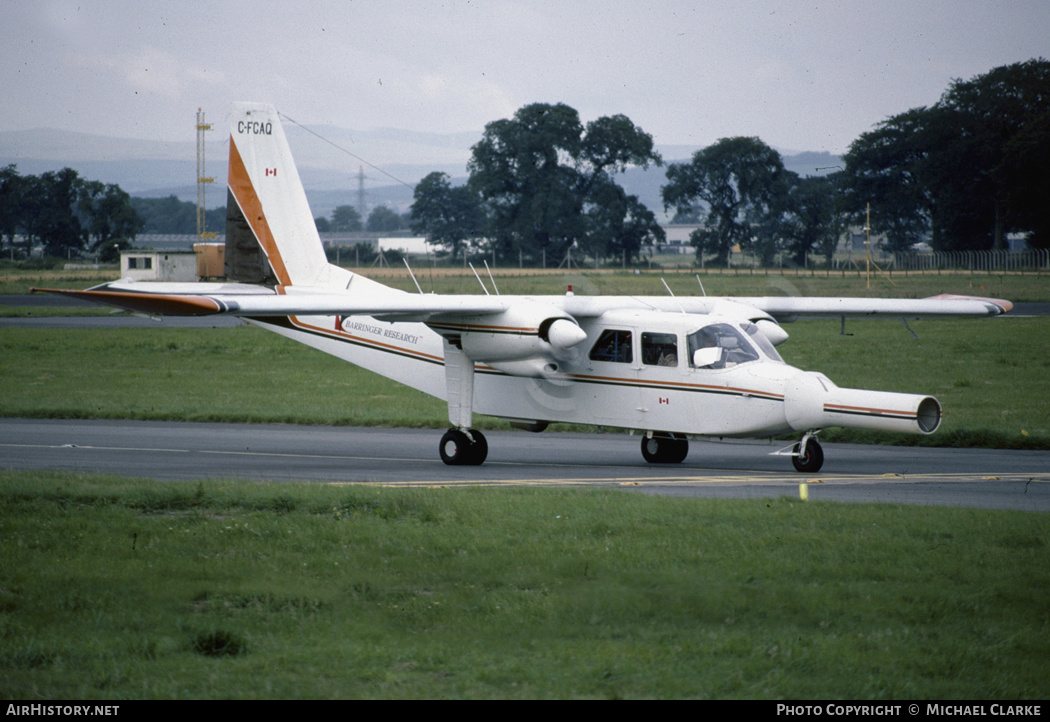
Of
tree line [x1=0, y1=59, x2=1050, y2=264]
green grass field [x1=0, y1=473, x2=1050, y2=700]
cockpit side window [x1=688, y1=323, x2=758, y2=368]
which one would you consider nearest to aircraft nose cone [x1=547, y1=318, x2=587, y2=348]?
cockpit side window [x1=688, y1=323, x2=758, y2=368]

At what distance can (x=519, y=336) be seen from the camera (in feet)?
55.4

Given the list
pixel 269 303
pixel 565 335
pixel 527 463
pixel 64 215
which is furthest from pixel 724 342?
pixel 64 215

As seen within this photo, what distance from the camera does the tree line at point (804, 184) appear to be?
129 ft

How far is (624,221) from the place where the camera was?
44812mm

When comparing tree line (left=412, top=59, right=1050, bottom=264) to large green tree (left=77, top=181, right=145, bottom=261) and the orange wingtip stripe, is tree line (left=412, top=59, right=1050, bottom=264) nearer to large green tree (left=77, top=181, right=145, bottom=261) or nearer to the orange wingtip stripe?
the orange wingtip stripe

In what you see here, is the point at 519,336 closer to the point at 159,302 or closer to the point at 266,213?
the point at 159,302

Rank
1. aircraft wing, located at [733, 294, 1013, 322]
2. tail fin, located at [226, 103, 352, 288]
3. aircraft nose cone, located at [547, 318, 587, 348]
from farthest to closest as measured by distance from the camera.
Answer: tail fin, located at [226, 103, 352, 288]
aircraft wing, located at [733, 294, 1013, 322]
aircraft nose cone, located at [547, 318, 587, 348]

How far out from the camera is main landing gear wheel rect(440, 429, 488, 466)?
17234mm

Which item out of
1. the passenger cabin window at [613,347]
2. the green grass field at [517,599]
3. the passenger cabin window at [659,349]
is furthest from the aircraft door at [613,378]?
the green grass field at [517,599]

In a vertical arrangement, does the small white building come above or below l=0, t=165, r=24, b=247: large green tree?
below

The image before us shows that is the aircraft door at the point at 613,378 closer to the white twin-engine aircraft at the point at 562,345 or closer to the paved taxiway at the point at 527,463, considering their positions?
the white twin-engine aircraft at the point at 562,345

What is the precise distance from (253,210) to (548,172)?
24612 mm
